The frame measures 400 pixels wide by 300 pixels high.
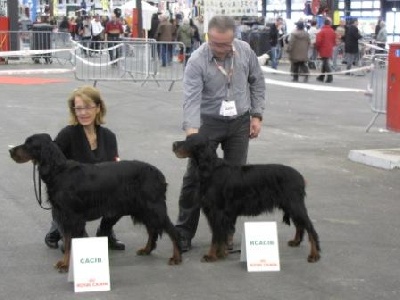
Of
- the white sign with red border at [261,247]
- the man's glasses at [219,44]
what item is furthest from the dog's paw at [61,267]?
the man's glasses at [219,44]

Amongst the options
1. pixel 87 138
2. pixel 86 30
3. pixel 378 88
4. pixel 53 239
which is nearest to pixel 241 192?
pixel 87 138

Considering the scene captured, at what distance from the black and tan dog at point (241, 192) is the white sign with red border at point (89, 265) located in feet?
2.99

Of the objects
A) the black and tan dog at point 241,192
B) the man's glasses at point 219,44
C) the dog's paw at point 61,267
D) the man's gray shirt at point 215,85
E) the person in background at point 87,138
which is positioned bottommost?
the dog's paw at point 61,267

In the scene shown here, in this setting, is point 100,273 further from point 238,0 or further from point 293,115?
point 238,0

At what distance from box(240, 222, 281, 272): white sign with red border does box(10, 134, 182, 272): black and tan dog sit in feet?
1.79

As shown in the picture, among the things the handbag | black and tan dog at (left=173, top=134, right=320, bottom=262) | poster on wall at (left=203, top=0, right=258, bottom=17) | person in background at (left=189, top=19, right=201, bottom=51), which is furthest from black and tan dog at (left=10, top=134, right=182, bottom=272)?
person in background at (left=189, top=19, right=201, bottom=51)

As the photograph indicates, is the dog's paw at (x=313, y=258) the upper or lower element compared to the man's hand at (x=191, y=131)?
lower

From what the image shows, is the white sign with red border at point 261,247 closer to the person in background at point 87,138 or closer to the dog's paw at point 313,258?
the dog's paw at point 313,258

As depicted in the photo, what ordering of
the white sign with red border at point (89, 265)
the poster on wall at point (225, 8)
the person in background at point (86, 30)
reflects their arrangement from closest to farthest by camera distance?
the white sign with red border at point (89, 265) → the poster on wall at point (225, 8) → the person in background at point (86, 30)

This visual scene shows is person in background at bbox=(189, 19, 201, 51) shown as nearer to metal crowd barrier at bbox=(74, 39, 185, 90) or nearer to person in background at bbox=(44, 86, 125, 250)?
metal crowd barrier at bbox=(74, 39, 185, 90)

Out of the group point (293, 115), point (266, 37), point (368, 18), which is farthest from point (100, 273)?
point (368, 18)

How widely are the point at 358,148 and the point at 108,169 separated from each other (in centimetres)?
616

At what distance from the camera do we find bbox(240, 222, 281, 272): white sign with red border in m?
5.43

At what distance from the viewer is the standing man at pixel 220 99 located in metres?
5.67
